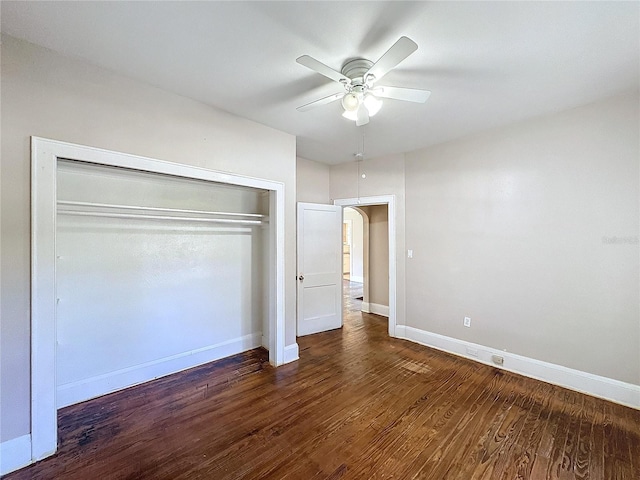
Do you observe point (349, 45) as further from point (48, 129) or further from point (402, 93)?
point (48, 129)

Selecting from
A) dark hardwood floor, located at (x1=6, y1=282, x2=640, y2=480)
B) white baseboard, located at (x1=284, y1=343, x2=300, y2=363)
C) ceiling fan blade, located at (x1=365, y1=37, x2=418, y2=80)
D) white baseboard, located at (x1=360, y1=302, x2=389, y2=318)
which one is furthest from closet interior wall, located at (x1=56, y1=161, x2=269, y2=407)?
white baseboard, located at (x1=360, y1=302, x2=389, y2=318)

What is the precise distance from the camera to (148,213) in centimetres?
286

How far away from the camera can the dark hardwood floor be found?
1.80 metres

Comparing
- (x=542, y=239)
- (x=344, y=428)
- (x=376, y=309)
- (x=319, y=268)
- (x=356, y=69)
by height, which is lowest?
(x=344, y=428)

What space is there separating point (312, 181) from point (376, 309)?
2924 millimetres

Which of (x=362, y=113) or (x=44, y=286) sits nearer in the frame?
(x=44, y=286)

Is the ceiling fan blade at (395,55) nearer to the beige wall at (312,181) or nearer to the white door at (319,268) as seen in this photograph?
the white door at (319,268)

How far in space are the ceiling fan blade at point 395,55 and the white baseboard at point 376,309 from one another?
4487 mm

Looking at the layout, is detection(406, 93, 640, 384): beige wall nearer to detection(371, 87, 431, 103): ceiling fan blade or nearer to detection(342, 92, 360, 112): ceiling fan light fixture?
detection(371, 87, 431, 103): ceiling fan blade

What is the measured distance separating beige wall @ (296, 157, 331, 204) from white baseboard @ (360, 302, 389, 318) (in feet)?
7.81

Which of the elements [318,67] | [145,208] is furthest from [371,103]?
[145,208]

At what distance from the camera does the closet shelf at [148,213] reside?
2363 mm

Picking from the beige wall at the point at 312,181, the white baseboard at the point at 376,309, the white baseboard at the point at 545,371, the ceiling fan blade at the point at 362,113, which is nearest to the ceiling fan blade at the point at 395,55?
the ceiling fan blade at the point at 362,113

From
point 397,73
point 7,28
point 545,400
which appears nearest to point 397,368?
point 545,400
